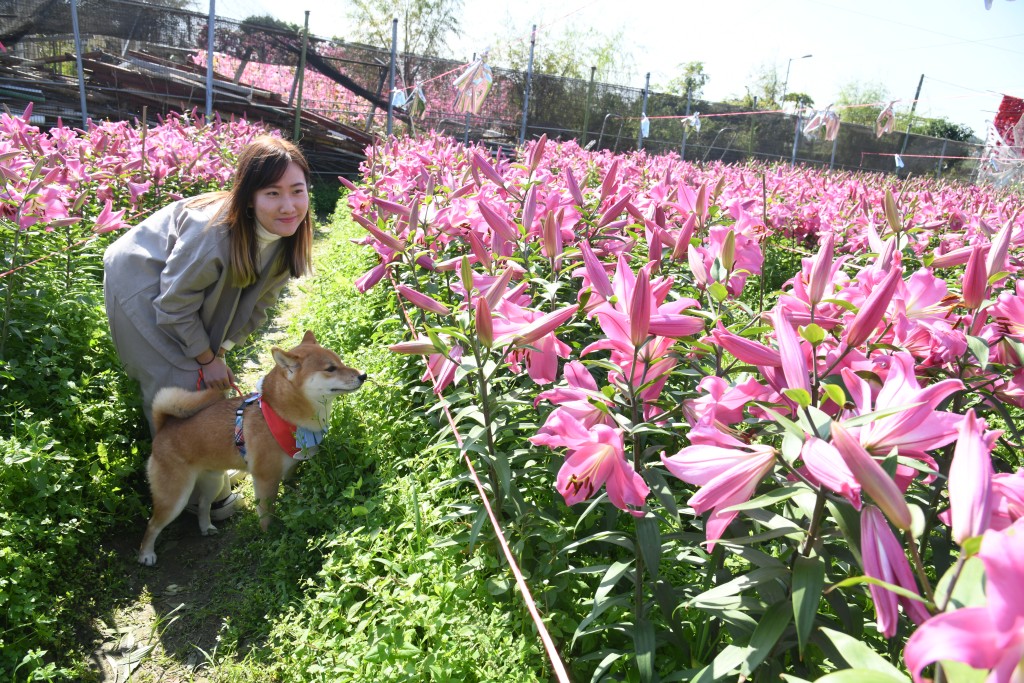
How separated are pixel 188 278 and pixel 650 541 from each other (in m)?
2.76

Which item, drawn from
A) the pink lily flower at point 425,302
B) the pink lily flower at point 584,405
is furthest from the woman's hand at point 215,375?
the pink lily flower at point 584,405

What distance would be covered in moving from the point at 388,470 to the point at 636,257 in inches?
56.6

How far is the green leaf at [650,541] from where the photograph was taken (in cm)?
132

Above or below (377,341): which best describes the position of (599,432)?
above

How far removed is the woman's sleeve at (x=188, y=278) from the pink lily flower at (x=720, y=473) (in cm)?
292

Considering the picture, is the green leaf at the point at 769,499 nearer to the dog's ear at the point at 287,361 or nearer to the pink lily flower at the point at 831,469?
the pink lily flower at the point at 831,469

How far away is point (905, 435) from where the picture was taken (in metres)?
0.90

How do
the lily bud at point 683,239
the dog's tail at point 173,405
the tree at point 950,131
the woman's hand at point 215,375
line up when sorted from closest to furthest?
the lily bud at point 683,239 → the dog's tail at point 173,405 → the woman's hand at point 215,375 → the tree at point 950,131

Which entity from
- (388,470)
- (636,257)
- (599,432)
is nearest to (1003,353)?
(599,432)

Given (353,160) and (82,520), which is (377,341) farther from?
(353,160)

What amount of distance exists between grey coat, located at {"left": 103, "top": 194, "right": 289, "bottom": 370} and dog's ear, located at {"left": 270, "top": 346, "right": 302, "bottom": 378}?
0.53m

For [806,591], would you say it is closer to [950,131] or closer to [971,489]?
[971,489]

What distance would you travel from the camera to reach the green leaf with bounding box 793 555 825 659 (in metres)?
0.89

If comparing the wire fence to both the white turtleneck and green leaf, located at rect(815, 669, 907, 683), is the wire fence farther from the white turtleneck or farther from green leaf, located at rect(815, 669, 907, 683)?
green leaf, located at rect(815, 669, 907, 683)
